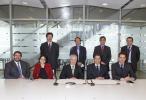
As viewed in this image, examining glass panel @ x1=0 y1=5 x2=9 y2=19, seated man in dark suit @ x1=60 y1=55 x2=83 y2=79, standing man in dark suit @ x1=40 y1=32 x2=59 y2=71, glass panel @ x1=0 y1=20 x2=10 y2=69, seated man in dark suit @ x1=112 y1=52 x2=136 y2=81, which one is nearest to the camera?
seated man in dark suit @ x1=112 y1=52 x2=136 y2=81

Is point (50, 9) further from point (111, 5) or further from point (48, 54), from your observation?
point (48, 54)

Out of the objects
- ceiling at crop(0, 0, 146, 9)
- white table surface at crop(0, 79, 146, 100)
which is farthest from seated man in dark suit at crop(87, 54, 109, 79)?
ceiling at crop(0, 0, 146, 9)

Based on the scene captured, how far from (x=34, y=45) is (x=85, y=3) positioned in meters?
2.02

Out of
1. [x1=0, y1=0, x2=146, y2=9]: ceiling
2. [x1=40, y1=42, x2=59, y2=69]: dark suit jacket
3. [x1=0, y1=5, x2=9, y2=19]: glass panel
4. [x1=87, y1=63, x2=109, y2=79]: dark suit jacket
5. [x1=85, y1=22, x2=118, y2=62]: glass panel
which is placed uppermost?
[x1=0, y1=0, x2=146, y2=9]: ceiling

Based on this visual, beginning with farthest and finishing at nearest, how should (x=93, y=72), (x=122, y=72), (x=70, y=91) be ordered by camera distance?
(x=93, y=72), (x=122, y=72), (x=70, y=91)

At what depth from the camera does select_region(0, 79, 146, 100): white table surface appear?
10.2 ft

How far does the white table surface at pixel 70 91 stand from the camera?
312 centimetres

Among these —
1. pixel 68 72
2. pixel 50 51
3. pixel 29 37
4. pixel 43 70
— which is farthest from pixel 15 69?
pixel 29 37

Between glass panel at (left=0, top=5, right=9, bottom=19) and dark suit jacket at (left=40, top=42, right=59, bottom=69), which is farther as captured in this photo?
glass panel at (left=0, top=5, right=9, bottom=19)

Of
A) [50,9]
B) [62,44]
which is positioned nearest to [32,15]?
[50,9]

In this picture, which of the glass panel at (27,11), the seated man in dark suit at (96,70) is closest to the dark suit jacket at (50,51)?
the seated man in dark suit at (96,70)

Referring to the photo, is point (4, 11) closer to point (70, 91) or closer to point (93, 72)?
point (93, 72)

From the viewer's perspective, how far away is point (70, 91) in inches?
135

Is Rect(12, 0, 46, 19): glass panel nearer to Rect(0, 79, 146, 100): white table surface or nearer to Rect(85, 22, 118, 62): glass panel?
Rect(85, 22, 118, 62): glass panel
